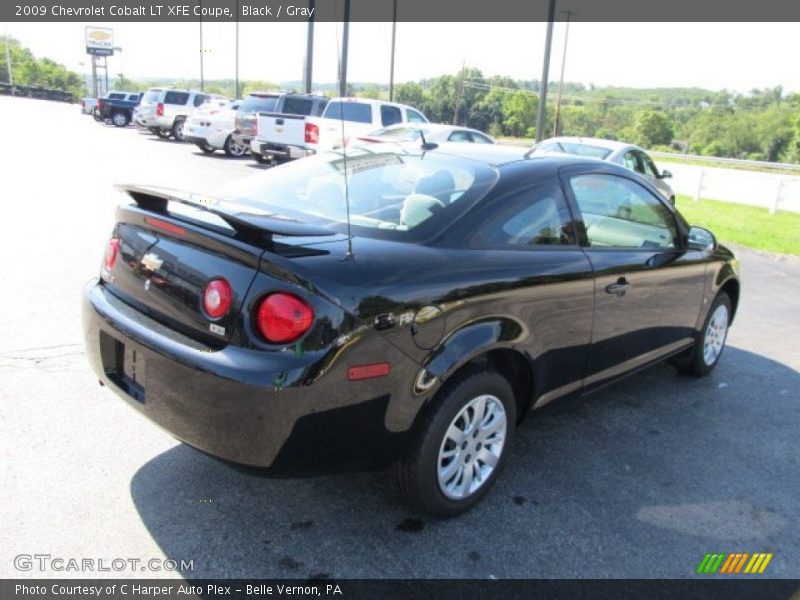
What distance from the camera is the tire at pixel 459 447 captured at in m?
2.91

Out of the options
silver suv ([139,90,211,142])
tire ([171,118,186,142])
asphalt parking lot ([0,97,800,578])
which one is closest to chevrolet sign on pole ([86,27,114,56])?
silver suv ([139,90,211,142])

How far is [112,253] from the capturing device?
325 cm

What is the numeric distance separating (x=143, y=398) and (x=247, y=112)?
16886mm

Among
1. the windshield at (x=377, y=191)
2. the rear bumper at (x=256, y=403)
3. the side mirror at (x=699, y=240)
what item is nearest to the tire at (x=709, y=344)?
the side mirror at (x=699, y=240)

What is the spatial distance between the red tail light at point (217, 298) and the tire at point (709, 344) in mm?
3680

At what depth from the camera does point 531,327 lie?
331cm

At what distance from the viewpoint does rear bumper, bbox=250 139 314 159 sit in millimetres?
16344

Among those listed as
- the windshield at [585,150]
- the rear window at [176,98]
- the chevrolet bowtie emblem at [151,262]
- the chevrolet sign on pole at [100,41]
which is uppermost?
the chevrolet sign on pole at [100,41]

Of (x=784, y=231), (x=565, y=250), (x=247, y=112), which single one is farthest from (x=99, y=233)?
(x=784, y=231)

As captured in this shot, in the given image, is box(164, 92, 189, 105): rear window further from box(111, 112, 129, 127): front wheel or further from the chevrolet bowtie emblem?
the chevrolet bowtie emblem

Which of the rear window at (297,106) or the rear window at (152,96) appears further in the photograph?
the rear window at (152,96)

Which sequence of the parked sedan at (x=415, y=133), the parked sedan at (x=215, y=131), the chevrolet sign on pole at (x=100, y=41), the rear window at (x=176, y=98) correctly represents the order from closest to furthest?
the parked sedan at (x=415, y=133) → the parked sedan at (x=215, y=131) → the rear window at (x=176, y=98) → the chevrolet sign on pole at (x=100, y=41)

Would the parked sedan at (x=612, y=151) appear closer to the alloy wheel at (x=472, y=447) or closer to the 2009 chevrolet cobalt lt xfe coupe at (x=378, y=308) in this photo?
the 2009 chevrolet cobalt lt xfe coupe at (x=378, y=308)

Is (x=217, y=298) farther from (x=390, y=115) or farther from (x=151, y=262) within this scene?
(x=390, y=115)
